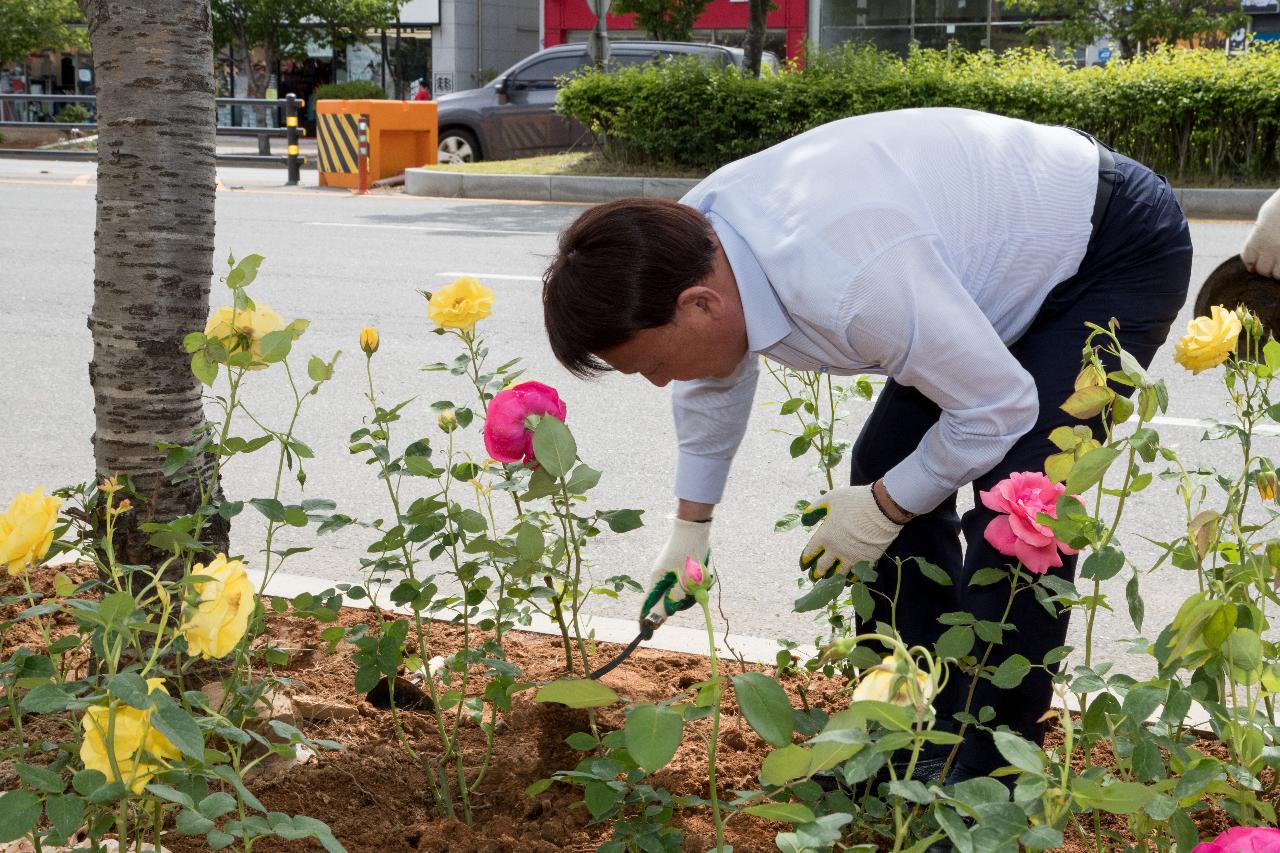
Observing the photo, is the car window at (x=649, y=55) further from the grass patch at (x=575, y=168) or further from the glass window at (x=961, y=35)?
the glass window at (x=961, y=35)

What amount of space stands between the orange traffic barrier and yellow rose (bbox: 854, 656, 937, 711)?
44.9 ft

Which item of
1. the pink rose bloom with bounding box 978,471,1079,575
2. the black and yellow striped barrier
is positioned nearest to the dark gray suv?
the black and yellow striped barrier

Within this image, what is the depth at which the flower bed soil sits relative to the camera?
195 cm

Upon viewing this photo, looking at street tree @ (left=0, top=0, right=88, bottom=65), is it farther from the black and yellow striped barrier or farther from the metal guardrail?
the black and yellow striped barrier

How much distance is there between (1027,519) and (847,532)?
0.47 meters

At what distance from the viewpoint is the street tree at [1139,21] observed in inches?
666

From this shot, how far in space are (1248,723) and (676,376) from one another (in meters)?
0.93

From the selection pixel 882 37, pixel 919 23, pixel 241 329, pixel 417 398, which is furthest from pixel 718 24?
pixel 241 329

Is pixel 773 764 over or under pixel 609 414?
over

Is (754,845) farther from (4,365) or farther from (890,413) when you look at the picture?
(4,365)

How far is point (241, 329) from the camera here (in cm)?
175

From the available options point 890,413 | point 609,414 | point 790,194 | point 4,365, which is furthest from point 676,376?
point 4,365

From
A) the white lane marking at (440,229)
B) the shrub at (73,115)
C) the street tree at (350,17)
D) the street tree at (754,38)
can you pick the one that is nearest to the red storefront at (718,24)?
the street tree at (350,17)

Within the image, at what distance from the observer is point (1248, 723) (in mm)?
1335
